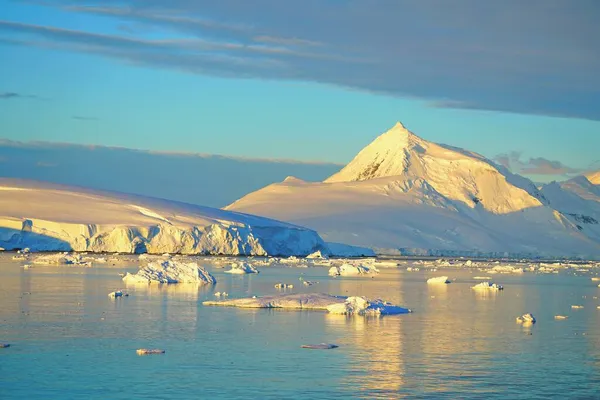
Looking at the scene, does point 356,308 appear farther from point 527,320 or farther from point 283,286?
point 283,286

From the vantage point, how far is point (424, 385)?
1303 cm

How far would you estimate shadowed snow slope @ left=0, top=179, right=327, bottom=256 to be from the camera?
187 ft

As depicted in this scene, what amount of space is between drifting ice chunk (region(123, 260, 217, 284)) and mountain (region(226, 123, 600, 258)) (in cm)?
5658

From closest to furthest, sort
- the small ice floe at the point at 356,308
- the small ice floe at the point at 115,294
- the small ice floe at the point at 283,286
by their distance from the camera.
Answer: the small ice floe at the point at 356,308 → the small ice floe at the point at 115,294 → the small ice floe at the point at 283,286

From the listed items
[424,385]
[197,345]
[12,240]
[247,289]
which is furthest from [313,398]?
[12,240]

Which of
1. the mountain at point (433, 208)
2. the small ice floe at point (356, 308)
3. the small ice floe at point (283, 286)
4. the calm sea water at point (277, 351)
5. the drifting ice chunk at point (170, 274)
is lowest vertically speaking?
the calm sea water at point (277, 351)

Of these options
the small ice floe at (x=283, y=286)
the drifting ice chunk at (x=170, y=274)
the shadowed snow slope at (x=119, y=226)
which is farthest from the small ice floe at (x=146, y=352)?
the shadowed snow slope at (x=119, y=226)

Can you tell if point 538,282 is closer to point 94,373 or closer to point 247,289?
point 247,289

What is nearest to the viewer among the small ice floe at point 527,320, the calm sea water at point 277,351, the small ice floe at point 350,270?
the calm sea water at point 277,351

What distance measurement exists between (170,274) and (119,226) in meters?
26.4

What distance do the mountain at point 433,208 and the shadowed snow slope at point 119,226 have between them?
73.5 feet

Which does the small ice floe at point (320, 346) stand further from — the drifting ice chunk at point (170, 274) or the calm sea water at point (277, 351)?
the drifting ice chunk at point (170, 274)

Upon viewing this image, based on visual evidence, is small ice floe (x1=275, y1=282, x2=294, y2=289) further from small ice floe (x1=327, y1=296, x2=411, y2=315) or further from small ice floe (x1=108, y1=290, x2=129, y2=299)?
small ice floe (x1=327, y1=296, x2=411, y2=315)

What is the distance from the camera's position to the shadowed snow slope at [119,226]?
2245 inches
